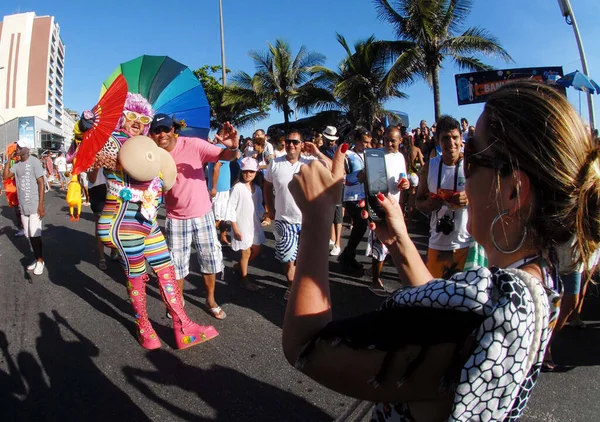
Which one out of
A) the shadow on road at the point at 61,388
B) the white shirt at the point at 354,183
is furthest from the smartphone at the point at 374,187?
the white shirt at the point at 354,183

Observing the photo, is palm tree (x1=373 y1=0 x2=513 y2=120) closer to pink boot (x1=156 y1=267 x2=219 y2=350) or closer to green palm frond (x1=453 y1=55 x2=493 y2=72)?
green palm frond (x1=453 y1=55 x2=493 y2=72)

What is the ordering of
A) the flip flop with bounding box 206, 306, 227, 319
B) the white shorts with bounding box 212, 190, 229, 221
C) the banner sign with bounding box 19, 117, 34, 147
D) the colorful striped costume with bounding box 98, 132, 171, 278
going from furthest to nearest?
the banner sign with bounding box 19, 117, 34, 147 → the white shorts with bounding box 212, 190, 229, 221 → the flip flop with bounding box 206, 306, 227, 319 → the colorful striped costume with bounding box 98, 132, 171, 278

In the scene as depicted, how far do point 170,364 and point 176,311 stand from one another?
423 mm

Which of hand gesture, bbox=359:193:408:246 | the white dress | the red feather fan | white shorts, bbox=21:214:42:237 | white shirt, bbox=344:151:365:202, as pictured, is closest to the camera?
hand gesture, bbox=359:193:408:246

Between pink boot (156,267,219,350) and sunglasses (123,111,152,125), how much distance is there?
1.22 m

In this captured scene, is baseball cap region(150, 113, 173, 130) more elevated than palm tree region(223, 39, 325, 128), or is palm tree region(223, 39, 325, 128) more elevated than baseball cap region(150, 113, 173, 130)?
palm tree region(223, 39, 325, 128)

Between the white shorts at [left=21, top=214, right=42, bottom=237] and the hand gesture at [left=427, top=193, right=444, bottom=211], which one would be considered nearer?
the hand gesture at [left=427, top=193, right=444, bottom=211]

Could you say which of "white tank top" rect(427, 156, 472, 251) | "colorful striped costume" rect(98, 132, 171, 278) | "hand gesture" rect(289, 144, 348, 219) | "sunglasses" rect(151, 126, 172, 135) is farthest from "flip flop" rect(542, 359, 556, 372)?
"sunglasses" rect(151, 126, 172, 135)

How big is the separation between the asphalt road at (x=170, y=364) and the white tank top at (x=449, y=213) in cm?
113

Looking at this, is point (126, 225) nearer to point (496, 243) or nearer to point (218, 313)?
point (218, 313)

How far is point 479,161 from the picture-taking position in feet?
3.37

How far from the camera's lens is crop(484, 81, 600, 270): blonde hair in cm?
90

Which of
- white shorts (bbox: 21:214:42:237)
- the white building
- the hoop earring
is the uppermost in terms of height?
the white building

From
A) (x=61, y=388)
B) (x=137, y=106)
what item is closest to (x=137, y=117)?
(x=137, y=106)
